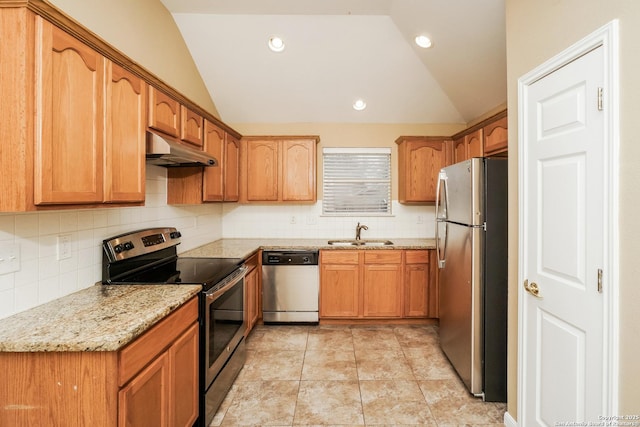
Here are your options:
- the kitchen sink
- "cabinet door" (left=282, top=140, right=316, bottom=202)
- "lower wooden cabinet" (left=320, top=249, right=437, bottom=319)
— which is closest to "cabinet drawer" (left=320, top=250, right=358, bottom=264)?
"lower wooden cabinet" (left=320, top=249, right=437, bottom=319)

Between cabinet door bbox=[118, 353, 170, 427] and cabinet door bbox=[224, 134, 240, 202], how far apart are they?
84.5 inches

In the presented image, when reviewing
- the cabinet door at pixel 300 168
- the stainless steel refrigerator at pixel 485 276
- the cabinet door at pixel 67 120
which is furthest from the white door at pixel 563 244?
the cabinet door at pixel 300 168

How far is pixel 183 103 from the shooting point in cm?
240

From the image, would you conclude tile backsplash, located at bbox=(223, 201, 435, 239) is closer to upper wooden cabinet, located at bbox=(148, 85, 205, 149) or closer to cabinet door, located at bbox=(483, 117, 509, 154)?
cabinet door, located at bbox=(483, 117, 509, 154)

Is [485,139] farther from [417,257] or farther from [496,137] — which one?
[417,257]

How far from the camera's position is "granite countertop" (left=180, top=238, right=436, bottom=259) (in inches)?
119

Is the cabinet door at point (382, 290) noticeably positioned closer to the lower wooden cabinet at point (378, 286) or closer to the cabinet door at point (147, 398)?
the lower wooden cabinet at point (378, 286)

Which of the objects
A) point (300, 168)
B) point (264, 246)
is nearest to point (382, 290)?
point (264, 246)

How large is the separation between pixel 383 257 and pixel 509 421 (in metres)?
1.84

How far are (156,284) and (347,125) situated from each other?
10.1 ft

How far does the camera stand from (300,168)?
151 inches

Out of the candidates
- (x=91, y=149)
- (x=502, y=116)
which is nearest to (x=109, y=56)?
(x=91, y=149)

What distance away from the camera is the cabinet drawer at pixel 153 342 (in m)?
1.22

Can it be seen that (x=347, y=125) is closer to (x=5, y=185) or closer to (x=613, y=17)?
(x=613, y=17)
